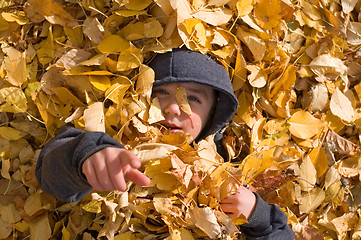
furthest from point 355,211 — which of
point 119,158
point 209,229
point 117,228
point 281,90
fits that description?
point 119,158

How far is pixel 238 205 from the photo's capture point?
115cm

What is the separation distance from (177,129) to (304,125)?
0.36 meters

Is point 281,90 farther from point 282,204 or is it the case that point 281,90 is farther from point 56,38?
point 56,38

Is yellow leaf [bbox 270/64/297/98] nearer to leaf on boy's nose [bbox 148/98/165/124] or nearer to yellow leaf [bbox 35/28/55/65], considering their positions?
leaf on boy's nose [bbox 148/98/165/124]

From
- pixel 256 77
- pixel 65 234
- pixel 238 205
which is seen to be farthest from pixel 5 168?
pixel 256 77

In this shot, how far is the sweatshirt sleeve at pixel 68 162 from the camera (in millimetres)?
889

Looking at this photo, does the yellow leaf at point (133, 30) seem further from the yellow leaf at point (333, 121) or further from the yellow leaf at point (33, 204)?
the yellow leaf at point (333, 121)

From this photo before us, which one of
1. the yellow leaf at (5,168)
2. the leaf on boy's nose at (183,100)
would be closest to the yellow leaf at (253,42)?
the leaf on boy's nose at (183,100)

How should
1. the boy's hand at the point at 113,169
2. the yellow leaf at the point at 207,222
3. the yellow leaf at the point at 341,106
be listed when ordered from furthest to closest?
the yellow leaf at the point at 341,106 < the yellow leaf at the point at 207,222 < the boy's hand at the point at 113,169

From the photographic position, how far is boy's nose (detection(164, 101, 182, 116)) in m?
1.16

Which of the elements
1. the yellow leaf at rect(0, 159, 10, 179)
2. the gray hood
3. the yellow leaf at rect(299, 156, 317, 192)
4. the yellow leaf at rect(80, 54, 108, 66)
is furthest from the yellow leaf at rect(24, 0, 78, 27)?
the yellow leaf at rect(299, 156, 317, 192)

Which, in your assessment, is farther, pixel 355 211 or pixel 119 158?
pixel 355 211

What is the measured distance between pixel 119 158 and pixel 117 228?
0.33 metres

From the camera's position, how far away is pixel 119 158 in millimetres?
811
